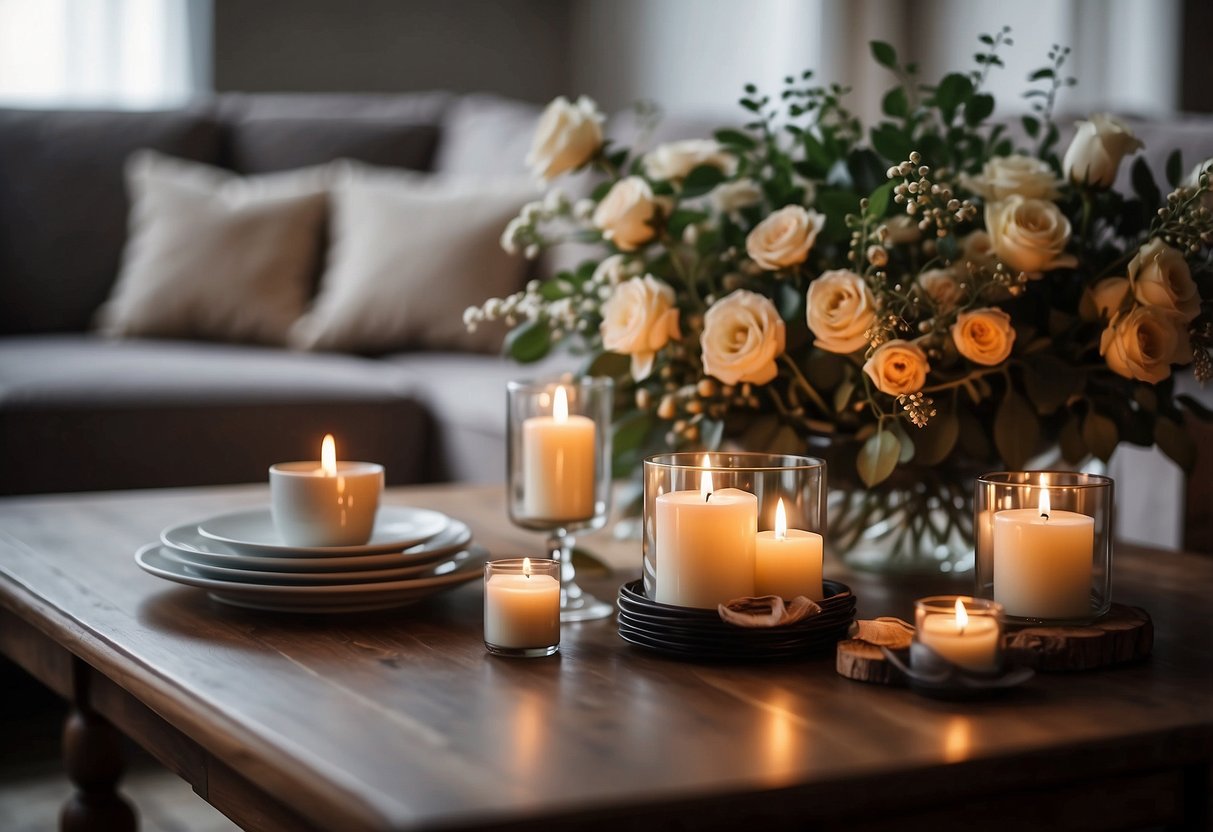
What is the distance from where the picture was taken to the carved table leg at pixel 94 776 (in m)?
1.33

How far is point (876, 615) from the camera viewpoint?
3.71ft

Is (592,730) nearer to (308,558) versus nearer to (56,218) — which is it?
(308,558)

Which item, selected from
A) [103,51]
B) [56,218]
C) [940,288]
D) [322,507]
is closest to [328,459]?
[322,507]

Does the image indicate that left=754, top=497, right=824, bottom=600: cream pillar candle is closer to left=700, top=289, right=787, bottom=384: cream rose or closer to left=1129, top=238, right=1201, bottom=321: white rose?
left=700, top=289, right=787, bottom=384: cream rose

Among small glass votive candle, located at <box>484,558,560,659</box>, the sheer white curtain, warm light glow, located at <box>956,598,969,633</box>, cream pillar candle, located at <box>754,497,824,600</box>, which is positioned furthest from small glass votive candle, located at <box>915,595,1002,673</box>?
the sheer white curtain

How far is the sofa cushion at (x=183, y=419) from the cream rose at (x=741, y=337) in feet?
5.00

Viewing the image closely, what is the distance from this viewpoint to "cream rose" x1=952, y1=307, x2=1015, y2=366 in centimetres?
112

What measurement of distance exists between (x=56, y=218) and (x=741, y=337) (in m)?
2.45

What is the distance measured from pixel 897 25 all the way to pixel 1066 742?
3579mm

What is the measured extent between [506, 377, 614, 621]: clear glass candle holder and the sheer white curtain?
10.2 ft

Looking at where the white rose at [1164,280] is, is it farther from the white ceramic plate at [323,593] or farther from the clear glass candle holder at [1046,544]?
the white ceramic plate at [323,593]

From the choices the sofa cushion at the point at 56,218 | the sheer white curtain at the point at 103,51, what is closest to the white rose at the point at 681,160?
the sofa cushion at the point at 56,218

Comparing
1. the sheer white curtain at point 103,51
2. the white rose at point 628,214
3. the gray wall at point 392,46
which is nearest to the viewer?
the white rose at point 628,214

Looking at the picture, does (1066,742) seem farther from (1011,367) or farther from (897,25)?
(897,25)
